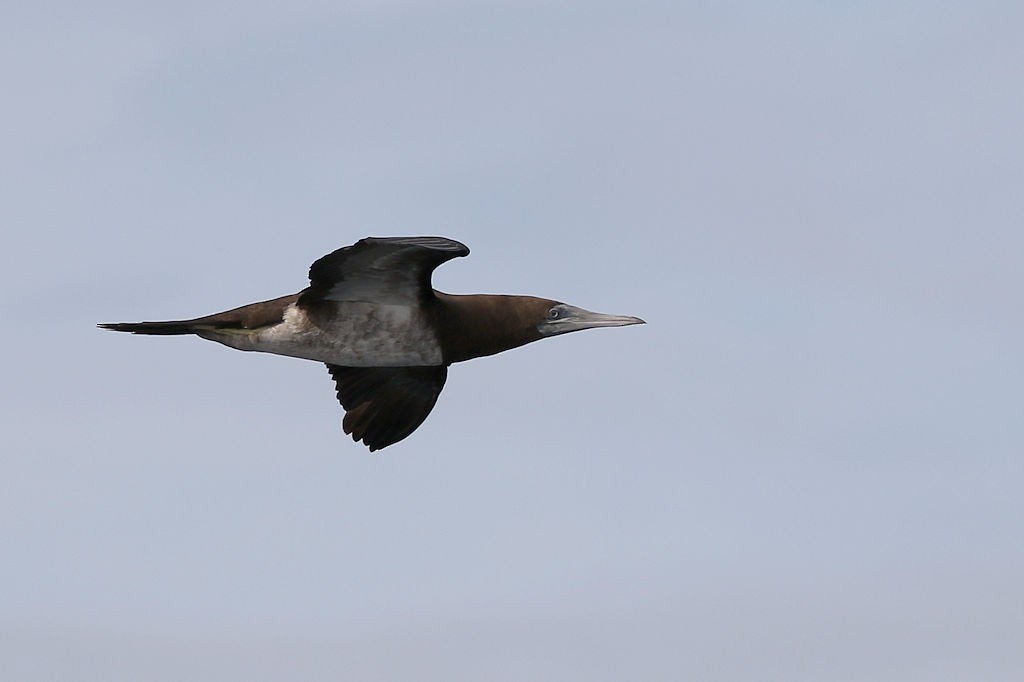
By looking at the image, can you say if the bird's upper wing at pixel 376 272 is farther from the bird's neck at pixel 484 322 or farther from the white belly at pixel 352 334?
the bird's neck at pixel 484 322

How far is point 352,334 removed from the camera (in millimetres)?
18141

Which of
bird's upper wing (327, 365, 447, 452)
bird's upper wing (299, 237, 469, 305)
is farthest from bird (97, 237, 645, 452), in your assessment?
bird's upper wing (327, 365, 447, 452)

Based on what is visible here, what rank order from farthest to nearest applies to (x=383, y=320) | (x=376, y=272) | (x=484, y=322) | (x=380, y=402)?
(x=380, y=402)
(x=484, y=322)
(x=383, y=320)
(x=376, y=272)

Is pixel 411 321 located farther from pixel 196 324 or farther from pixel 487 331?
pixel 196 324

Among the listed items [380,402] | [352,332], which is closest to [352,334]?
[352,332]

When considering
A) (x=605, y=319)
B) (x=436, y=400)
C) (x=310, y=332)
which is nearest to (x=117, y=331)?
(x=310, y=332)

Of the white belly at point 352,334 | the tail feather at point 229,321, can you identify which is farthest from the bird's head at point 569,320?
the tail feather at point 229,321

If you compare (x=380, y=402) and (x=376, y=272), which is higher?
(x=376, y=272)

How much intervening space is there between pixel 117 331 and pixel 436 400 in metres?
3.41

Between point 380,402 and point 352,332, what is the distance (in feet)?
6.36

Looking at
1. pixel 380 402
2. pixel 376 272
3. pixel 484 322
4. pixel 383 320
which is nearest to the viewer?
pixel 376 272

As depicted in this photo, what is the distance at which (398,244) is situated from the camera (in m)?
16.3

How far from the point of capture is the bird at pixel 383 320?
1755cm

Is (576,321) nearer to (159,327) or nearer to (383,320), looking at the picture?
(383,320)
